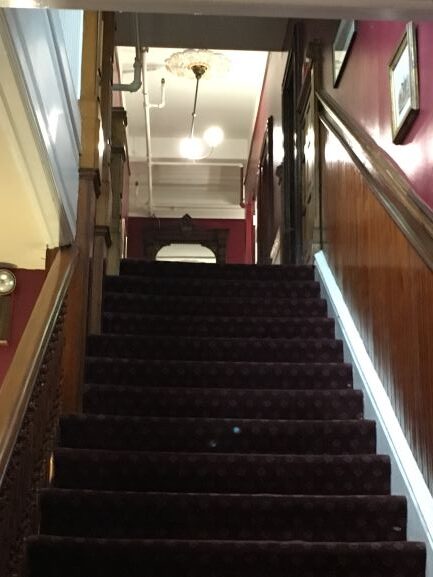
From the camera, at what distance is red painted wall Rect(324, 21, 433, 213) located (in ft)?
9.69

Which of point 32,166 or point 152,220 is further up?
point 152,220

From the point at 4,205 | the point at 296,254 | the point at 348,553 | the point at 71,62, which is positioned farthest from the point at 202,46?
the point at 348,553

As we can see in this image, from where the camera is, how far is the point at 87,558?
2.61m

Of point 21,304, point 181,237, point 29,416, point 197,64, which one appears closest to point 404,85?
point 29,416

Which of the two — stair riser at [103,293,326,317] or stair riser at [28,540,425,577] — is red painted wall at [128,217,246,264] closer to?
stair riser at [103,293,326,317]

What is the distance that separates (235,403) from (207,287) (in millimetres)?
1498

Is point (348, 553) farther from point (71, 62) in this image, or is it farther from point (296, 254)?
point (296, 254)

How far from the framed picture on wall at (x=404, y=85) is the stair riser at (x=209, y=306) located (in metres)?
1.65

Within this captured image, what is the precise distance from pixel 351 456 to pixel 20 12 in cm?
204

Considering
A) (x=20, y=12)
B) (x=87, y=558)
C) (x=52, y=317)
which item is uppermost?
(x=20, y=12)

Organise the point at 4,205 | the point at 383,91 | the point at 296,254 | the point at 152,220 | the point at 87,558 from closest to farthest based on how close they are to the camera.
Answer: the point at 87,558 → the point at 4,205 → the point at 383,91 → the point at 296,254 → the point at 152,220

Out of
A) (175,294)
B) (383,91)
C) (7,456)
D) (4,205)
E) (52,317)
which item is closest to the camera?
(7,456)

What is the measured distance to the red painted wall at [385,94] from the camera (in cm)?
295

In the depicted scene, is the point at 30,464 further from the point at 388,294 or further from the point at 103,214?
the point at 103,214
